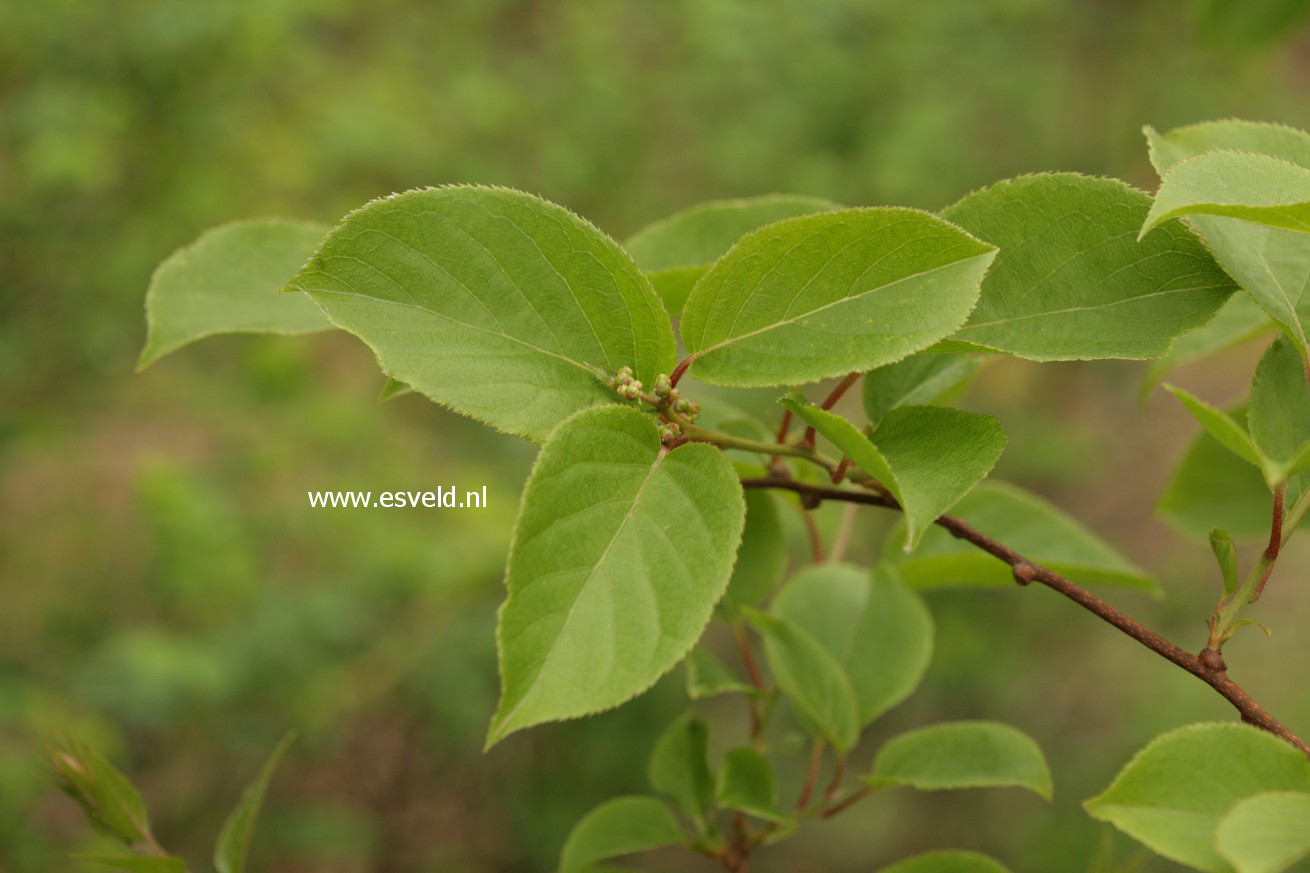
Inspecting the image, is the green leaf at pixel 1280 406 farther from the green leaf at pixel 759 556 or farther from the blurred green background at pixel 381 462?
the blurred green background at pixel 381 462

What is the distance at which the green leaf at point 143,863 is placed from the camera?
609 millimetres

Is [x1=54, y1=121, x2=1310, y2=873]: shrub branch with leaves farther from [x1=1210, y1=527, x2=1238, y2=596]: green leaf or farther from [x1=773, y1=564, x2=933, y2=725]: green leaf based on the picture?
[x1=773, y1=564, x2=933, y2=725]: green leaf

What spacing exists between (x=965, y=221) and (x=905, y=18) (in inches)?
141

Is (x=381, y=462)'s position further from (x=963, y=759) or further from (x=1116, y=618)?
(x=1116, y=618)

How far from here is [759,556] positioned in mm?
809

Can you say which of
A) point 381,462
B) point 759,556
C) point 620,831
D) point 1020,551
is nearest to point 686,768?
point 620,831

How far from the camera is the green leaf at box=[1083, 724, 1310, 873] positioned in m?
0.48

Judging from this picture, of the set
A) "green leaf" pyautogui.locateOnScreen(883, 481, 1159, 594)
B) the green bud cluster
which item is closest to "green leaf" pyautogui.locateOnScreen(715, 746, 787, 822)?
"green leaf" pyautogui.locateOnScreen(883, 481, 1159, 594)

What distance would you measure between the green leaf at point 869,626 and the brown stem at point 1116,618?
25cm

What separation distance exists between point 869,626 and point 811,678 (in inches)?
4.5

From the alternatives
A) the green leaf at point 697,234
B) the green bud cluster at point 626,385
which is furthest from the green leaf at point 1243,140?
the green bud cluster at point 626,385

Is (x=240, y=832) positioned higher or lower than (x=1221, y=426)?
lower

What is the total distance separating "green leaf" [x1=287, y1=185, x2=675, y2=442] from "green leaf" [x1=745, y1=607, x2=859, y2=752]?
305 millimetres

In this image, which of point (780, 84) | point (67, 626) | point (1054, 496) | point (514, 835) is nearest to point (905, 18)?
point (780, 84)
